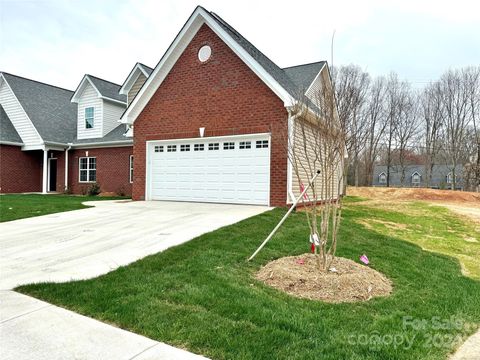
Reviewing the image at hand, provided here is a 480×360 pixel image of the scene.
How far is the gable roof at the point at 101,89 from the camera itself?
1952 cm

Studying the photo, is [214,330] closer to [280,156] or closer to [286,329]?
[286,329]

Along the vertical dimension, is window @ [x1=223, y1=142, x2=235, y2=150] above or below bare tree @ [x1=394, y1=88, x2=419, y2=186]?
below

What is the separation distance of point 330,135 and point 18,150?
68.0 ft

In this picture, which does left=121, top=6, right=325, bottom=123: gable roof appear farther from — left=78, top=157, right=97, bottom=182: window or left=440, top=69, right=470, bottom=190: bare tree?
left=440, top=69, right=470, bottom=190: bare tree

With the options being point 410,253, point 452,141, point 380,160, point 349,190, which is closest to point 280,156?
point 410,253

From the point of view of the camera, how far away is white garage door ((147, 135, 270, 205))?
36.9 ft

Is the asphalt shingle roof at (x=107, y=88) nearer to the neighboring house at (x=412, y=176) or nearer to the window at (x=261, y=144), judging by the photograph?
the window at (x=261, y=144)

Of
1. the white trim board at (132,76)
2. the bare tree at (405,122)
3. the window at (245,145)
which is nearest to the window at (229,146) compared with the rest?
the window at (245,145)

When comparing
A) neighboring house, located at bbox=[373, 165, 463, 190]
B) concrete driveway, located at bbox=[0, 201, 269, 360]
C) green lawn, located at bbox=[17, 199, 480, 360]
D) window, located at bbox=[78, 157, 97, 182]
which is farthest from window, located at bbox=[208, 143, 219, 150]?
neighboring house, located at bbox=[373, 165, 463, 190]

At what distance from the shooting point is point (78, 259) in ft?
17.0

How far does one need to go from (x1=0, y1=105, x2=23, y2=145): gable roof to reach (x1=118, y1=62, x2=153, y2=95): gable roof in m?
6.93

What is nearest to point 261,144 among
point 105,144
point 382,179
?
point 105,144

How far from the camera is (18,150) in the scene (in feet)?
63.8

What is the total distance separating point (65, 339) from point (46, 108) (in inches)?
866
